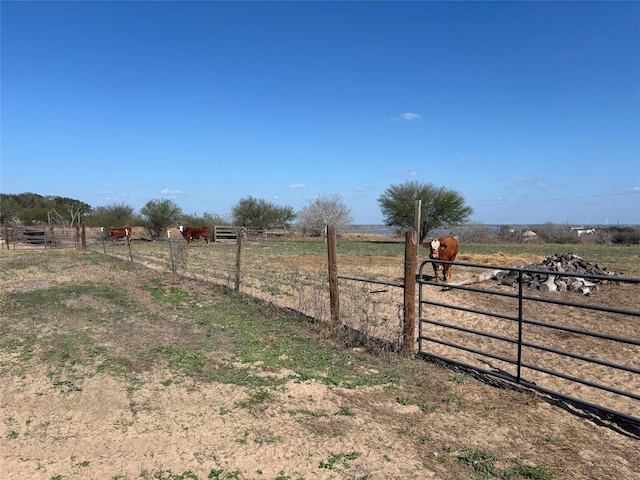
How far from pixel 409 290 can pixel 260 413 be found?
7.99 feet

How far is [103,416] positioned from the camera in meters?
3.56

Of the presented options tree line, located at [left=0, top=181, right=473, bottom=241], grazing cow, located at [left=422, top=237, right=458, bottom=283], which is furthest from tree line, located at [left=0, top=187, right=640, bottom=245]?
grazing cow, located at [left=422, top=237, right=458, bottom=283]

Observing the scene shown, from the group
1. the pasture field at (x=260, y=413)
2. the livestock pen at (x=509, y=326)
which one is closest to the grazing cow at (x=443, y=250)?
the livestock pen at (x=509, y=326)

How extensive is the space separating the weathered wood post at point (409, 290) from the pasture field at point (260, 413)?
22 cm

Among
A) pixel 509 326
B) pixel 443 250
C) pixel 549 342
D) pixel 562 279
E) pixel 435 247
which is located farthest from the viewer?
pixel 443 250

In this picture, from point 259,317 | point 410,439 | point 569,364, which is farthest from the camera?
point 259,317

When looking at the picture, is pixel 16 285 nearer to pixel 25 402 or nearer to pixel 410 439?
pixel 25 402

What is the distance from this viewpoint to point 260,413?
143 inches

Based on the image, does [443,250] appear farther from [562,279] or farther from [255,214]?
[255,214]

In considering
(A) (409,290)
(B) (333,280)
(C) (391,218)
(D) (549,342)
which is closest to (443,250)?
(D) (549,342)

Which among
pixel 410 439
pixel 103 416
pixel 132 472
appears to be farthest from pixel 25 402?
pixel 410 439

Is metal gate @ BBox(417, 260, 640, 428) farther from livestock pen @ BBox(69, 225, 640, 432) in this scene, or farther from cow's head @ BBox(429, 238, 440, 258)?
cow's head @ BBox(429, 238, 440, 258)

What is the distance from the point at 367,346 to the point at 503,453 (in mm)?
2559

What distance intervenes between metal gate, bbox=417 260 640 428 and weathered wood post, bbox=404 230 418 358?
16 cm
